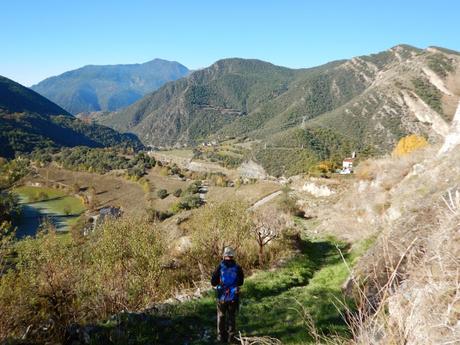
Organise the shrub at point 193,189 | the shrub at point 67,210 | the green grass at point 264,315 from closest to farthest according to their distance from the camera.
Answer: the green grass at point 264,315, the shrub at point 193,189, the shrub at point 67,210

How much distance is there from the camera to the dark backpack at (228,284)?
885 cm

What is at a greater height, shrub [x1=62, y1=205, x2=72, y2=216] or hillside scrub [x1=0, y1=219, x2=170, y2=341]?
hillside scrub [x1=0, y1=219, x2=170, y2=341]

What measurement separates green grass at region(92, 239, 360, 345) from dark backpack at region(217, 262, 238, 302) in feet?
4.80

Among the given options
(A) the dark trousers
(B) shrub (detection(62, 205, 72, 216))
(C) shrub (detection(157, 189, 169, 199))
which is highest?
(A) the dark trousers

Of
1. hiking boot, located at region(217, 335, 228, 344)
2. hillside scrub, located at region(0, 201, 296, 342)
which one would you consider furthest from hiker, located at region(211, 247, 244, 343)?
hillside scrub, located at region(0, 201, 296, 342)

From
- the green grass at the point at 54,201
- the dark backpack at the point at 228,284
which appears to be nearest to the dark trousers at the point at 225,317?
the dark backpack at the point at 228,284

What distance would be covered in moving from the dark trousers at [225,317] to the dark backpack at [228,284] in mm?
185

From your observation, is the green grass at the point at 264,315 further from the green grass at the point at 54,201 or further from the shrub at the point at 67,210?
the shrub at the point at 67,210

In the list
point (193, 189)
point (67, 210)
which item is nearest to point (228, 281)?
point (193, 189)

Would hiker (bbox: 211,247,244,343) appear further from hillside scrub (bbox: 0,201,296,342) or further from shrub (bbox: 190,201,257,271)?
shrub (bbox: 190,201,257,271)

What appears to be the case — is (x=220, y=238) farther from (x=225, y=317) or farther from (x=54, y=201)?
(x=54, y=201)

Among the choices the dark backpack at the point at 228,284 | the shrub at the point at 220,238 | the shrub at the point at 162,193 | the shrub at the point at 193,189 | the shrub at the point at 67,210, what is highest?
the dark backpack at the point at 228,284

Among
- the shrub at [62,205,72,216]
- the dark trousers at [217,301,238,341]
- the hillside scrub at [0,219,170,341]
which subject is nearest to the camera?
the dark trousers at [217,301,238,341]

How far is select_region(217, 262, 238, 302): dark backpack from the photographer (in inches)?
349
